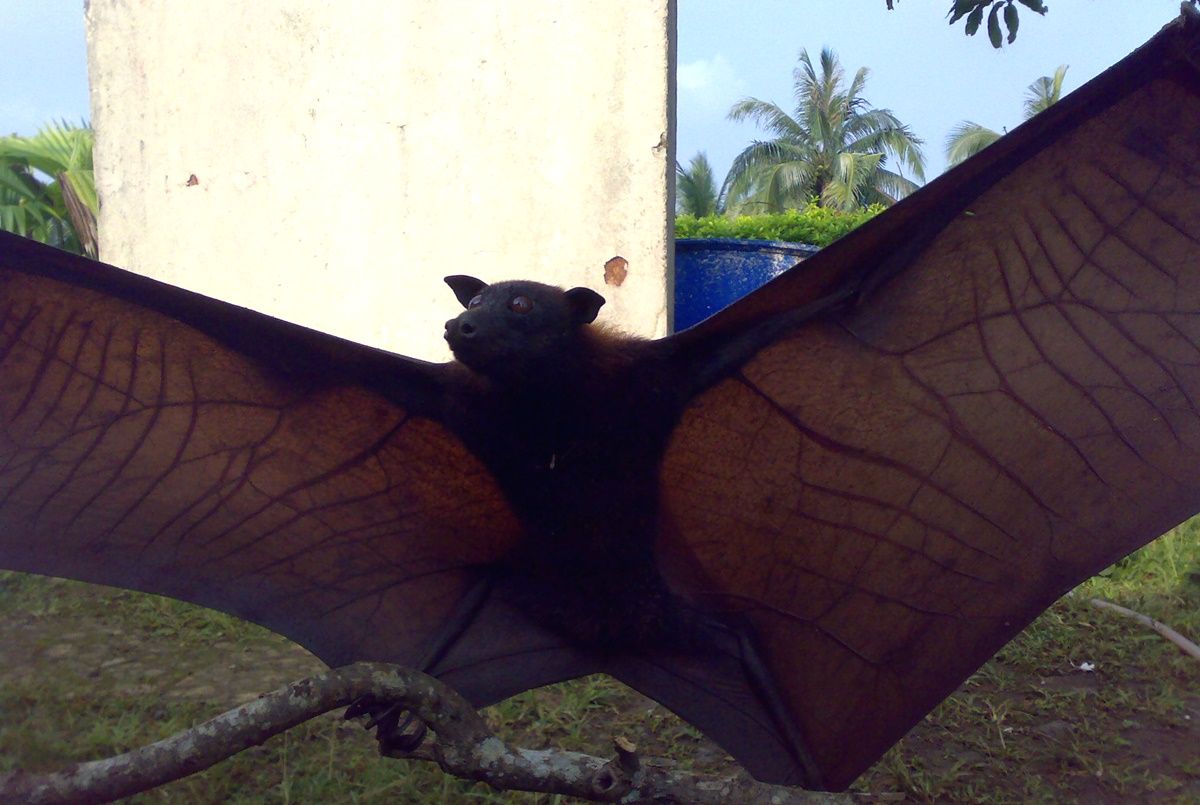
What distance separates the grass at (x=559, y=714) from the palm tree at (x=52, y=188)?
9.91 feet

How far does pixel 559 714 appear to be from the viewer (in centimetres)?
356

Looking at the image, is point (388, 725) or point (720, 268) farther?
point (720, 268)

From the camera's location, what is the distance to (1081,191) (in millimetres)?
2057

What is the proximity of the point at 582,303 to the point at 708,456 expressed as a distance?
1.52ft

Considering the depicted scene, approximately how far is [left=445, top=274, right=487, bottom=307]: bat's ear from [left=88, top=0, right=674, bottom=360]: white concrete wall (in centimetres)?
244

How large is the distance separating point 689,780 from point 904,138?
157 feet

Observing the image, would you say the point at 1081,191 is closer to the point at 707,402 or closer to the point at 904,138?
the point at 707,402

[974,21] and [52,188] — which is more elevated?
[52,188]

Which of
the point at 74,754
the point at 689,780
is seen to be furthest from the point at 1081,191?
the point at 74,754

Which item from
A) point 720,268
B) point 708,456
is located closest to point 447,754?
point 708,456

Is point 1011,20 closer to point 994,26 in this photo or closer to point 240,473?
point 994,26

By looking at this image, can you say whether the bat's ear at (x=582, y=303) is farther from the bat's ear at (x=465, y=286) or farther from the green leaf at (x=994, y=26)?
the green leaf at (x=994, y=26)

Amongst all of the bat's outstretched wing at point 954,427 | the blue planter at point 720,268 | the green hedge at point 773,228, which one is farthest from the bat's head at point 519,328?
the green hedge at point 773,228

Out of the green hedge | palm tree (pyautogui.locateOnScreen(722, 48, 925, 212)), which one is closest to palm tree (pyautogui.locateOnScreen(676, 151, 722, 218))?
palm tree (pyautogui.locateOnScreen(722, 48, 925, 212))
